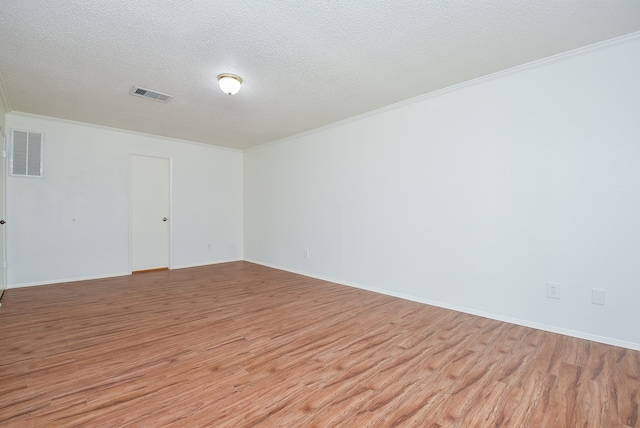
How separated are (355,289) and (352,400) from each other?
255cm

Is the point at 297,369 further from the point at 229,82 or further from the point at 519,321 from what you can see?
the point at 229,82

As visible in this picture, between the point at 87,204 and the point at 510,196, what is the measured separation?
19.9ft

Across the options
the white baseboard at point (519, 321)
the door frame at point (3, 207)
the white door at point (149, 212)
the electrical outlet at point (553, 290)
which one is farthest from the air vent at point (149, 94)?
the electrical outlet at point (553, 290)

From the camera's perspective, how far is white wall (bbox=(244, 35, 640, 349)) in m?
2.44

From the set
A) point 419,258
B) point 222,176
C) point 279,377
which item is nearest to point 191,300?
point 279,377

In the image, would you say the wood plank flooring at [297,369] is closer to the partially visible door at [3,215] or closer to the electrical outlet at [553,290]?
the electrical outlet at [553,290]

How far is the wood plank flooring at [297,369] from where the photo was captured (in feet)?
5.37

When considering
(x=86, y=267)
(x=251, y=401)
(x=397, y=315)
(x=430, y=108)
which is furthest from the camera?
(x=86, y=267)

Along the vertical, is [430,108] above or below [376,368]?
above

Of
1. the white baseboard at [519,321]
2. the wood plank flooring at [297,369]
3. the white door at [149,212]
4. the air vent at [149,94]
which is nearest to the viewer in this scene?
the wood plank flooring at [297,369]

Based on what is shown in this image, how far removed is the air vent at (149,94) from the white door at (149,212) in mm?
2206

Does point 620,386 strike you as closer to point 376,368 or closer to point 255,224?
point 376,368

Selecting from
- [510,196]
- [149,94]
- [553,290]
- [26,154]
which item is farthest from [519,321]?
[26,154]

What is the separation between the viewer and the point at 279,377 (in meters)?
2.01
